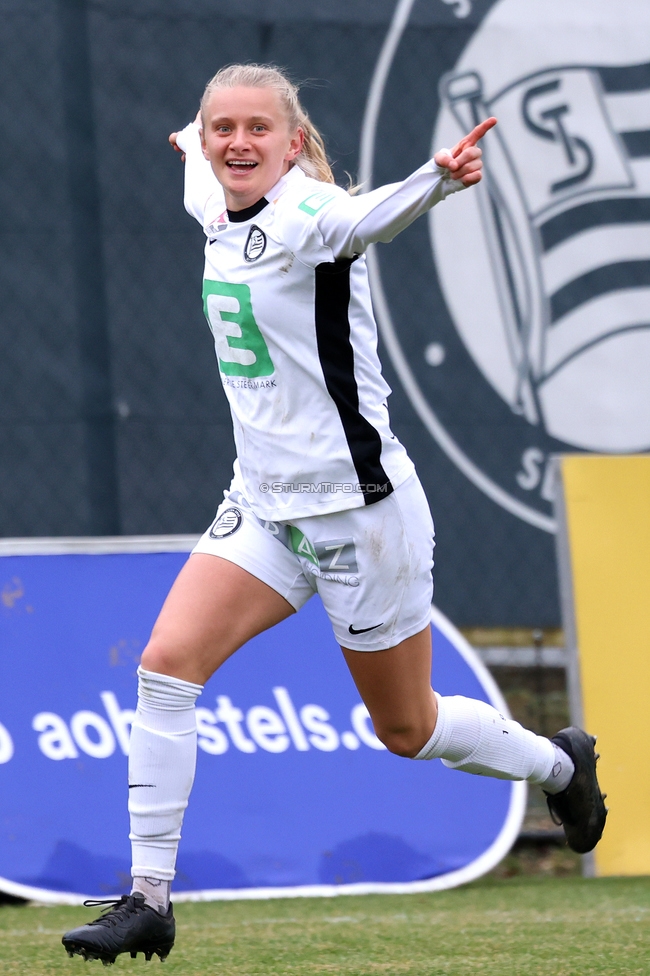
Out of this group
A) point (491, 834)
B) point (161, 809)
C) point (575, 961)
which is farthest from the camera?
point (491, 834)

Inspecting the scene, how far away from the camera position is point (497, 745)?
138 inches

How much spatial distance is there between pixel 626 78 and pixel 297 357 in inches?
121

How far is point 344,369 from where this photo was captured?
121 inches

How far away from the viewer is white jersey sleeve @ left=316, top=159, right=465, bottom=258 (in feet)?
9.14

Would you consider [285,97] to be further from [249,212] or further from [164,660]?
[164,660]

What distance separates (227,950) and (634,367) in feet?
9.23

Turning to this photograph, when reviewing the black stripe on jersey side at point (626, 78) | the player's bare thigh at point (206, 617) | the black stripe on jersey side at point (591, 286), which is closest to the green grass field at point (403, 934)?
the player's bare thigh at point (206, 617)

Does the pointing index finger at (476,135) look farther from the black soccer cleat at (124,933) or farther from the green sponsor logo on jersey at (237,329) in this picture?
the black soccer cleat at (124,933)

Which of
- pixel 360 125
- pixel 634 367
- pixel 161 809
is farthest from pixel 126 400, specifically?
pixel 161 809

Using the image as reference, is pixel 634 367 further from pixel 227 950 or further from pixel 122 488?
pixel 227 950

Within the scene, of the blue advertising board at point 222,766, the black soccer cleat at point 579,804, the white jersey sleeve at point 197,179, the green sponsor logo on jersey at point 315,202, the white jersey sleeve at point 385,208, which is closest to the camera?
the white jersey sleeve at point 385,208

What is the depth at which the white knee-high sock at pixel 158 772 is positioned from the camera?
119 inches

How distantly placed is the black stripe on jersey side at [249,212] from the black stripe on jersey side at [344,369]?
203 mm

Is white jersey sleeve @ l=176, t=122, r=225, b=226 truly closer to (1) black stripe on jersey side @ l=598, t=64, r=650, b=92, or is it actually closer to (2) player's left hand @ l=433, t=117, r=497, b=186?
(2) player's left hand @ l=433, t=117, r=497, b=186
